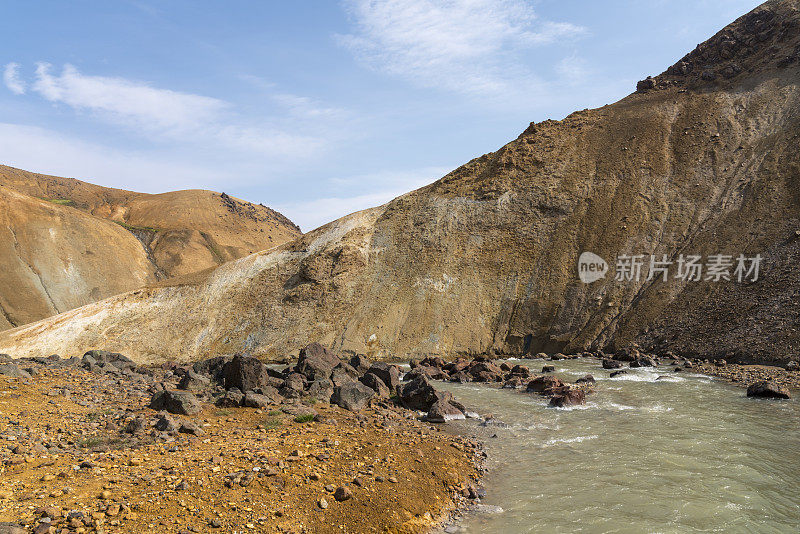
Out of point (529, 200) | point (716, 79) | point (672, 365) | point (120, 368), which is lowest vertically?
point (120, 368)

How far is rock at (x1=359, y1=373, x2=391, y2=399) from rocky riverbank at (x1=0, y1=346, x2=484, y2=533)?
56.1 inches

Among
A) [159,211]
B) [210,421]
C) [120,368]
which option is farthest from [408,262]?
[159,211]

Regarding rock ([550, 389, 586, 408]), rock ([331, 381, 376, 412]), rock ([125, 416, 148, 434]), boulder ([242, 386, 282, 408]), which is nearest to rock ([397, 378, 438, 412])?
rock ([331, 381, 376, 412])

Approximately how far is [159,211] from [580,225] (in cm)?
11097

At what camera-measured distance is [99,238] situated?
281 ft

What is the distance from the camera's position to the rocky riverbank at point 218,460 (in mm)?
7285

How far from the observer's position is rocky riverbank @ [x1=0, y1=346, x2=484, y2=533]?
7285 millimetres

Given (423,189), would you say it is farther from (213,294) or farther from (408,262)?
(213,294)

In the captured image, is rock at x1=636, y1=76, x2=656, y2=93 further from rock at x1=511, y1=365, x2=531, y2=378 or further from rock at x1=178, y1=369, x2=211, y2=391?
rock at x1=178, y1=369, x2=211, y2=391

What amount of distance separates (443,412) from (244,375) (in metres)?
6.88

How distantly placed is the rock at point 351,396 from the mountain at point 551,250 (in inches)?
808

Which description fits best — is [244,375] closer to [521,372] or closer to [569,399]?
[569,399]

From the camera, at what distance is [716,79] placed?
49281 mm

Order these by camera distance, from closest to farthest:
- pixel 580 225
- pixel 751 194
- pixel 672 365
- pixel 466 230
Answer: pixel 672 365, pixel 751 194, pixel 580 225, pixel 466 230
